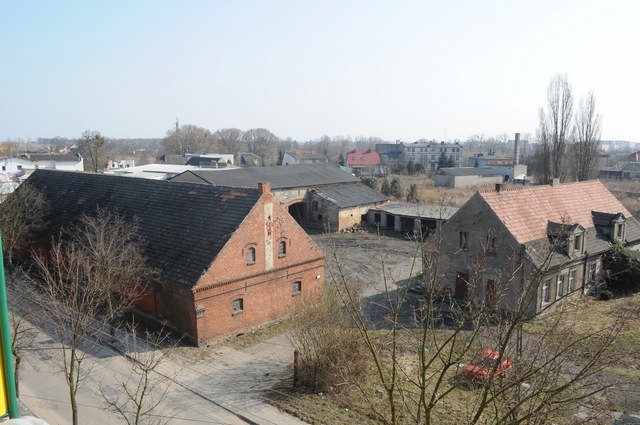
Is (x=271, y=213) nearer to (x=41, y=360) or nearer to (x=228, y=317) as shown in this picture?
(x=228, y=317)

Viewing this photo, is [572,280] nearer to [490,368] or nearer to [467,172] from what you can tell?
[490,368]

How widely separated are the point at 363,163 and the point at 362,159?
1334 millimetres

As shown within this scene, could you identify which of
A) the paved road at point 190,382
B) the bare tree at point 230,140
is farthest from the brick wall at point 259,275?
the bare tree at point 230,140

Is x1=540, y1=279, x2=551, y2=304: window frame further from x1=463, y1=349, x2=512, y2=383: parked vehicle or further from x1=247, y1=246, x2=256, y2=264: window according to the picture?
x1=463, y1=349, x2=512, y2=383: parked vehicle

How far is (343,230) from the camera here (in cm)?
4788

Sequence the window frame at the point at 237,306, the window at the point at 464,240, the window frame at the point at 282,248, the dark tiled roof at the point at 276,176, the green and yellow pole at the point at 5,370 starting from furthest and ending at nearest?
1. the dark tiled roof at the point at 276,176
2. the window at the point at 464,240
3. the window frame at the point at 282,248
4. the window frame at the point at 237,306
5. the green and yellow pole at the point at 5,370

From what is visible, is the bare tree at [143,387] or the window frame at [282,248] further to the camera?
the window frame at [282,248]

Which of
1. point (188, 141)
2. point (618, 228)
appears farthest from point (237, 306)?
point (188, 141)

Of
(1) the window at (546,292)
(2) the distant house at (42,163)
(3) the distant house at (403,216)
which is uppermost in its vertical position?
(2) the distant house at (42,163)

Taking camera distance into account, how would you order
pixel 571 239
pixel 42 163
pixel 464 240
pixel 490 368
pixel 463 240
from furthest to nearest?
pixel 42 163, pixel 463 240, pixel 464 240, pixel 571 239, pixel 490 368

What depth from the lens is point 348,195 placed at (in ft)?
169

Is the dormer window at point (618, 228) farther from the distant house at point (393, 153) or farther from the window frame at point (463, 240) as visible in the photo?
the distant house at point (393, 153)

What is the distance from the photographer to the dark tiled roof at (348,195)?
161 feet

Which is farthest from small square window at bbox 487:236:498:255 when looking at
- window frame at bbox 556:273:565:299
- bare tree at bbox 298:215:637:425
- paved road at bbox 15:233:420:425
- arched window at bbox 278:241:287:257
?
arched window at bbox 278:241:287:257
